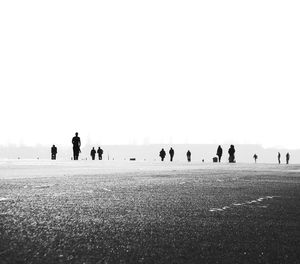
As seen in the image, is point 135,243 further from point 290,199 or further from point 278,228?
point 290,199

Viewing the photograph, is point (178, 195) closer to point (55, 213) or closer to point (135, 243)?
point (55, 213)

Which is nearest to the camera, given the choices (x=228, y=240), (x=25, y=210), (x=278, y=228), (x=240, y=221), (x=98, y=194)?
(x=228, y=240)

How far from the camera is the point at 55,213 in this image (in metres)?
5.91

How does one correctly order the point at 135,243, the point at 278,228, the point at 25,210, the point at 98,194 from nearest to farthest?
the point at 135,243
the point at 278,228
the point at 25,210
the point at 98,194

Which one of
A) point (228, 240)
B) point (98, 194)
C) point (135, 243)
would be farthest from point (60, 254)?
point (98, 194)

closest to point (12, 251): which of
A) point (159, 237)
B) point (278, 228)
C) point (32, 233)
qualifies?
point (32, 233)

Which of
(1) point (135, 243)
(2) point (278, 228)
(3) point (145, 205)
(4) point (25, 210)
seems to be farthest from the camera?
(3) point (145, 205)

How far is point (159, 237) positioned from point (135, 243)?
15.1 inches

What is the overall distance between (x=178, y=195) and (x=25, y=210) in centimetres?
348

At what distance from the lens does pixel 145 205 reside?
7113 mm

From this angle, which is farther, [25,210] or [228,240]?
[25,210]

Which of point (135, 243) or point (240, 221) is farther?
point (240, 221)

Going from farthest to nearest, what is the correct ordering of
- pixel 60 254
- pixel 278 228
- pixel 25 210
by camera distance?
pixel 25 210 < pixel 278 228 < pixel 60 254

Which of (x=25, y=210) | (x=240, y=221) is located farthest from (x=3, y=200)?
(x=240, y=221)
